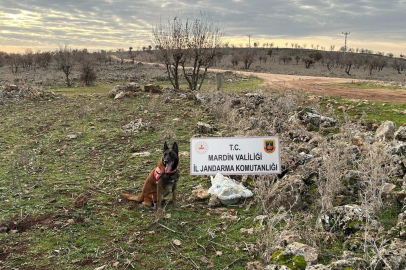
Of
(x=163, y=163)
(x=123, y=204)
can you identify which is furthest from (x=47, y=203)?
(x=163, y=163)

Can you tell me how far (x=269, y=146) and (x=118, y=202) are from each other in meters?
2.42

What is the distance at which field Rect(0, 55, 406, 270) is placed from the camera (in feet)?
10.7

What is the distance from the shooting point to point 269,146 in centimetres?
474

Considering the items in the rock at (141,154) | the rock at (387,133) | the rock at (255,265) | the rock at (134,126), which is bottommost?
the rock at (255,265)

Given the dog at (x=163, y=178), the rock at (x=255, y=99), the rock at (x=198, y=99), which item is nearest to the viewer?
the dog at (x=163, y=178)

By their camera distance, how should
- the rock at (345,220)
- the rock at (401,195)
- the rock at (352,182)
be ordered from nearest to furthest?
→ the rock at (345,220) < the rock at (401,195) < the rock at (352,182)

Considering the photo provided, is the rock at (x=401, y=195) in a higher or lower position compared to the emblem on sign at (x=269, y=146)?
lower

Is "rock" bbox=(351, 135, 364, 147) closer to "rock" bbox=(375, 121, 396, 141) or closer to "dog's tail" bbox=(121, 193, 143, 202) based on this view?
"rock" bbox=(375, 121, 396, 141)

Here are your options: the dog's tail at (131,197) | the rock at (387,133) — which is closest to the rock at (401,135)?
the rock at (387,133)

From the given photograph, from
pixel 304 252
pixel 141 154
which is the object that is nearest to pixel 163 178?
pixel 304 252

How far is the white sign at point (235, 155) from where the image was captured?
4.73 m

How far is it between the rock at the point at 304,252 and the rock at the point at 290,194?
1.03 metres

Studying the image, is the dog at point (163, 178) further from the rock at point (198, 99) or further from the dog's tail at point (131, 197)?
the rock at point (198, 99)

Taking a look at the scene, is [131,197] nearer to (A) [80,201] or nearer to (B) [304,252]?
(A) [80,201]
